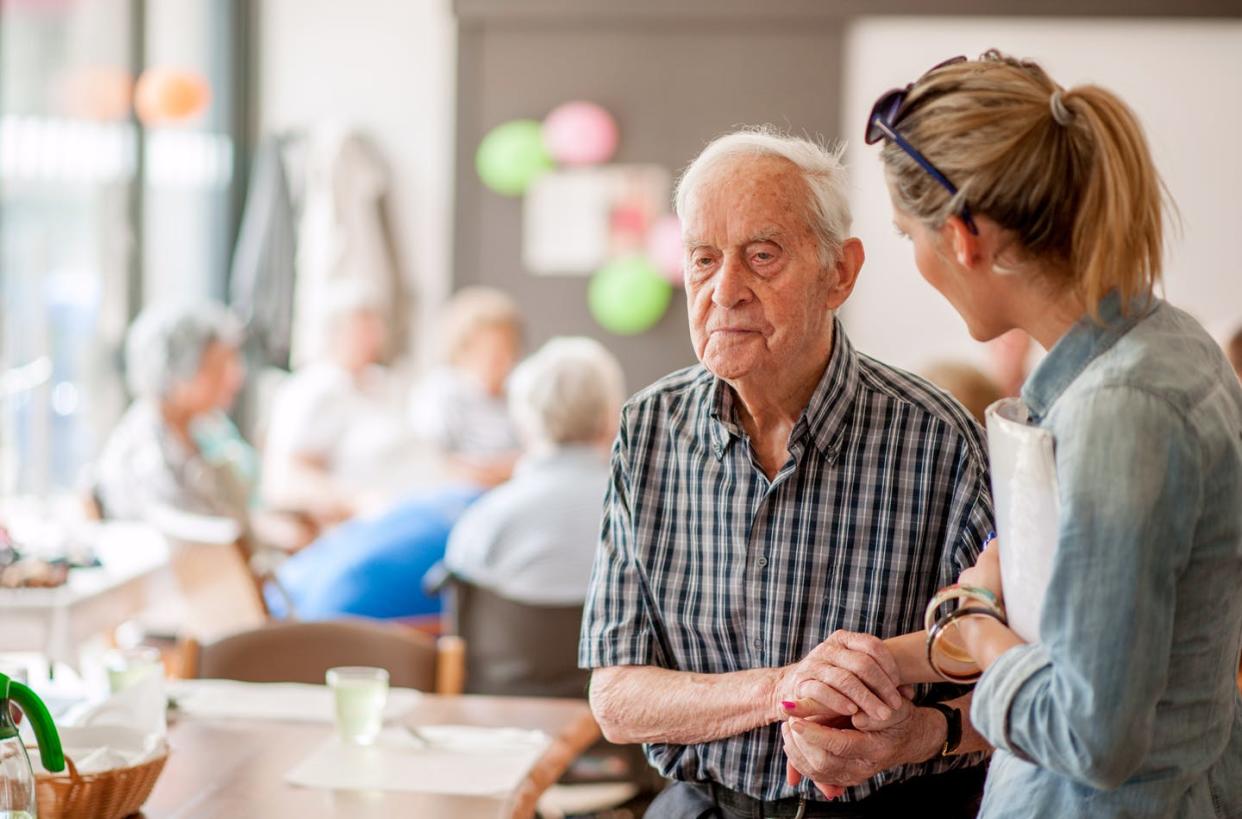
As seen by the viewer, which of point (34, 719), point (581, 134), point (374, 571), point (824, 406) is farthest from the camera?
point (581, 134)

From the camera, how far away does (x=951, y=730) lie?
1.64 m

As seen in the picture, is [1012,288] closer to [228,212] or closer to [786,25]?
[786,25]

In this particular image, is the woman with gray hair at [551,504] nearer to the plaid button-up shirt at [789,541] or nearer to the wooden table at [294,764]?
the wooden table at [294,764]

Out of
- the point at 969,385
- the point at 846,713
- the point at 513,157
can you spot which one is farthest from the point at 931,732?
the point at 513,157

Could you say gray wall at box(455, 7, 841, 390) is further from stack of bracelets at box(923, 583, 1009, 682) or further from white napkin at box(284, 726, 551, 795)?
stack of bracelets at box(923, 583, 1009, 682)

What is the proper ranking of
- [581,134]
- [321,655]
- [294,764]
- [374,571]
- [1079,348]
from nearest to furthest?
1. [1079,348]
2. [294,764]
3. [321,655]
4. [374,571]
5. [581,134]

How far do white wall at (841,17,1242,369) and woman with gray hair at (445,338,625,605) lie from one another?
118 inches

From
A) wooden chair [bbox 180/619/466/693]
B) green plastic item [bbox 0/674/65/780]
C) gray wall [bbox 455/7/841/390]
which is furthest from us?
gray wall [bbox 455/7/841/390]

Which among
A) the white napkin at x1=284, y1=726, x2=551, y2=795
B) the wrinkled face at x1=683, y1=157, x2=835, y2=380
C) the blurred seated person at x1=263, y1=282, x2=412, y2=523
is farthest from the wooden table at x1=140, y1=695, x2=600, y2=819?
the blurred seated person at x1=263, y1=282, x2=412, y2=523

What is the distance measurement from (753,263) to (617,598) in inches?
18.0

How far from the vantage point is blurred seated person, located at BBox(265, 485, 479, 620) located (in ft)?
12.2

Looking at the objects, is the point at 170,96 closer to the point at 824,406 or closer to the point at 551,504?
the point at 551,504

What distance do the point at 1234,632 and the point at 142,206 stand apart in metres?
5.93

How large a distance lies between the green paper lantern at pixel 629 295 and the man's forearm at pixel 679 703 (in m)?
4.74
